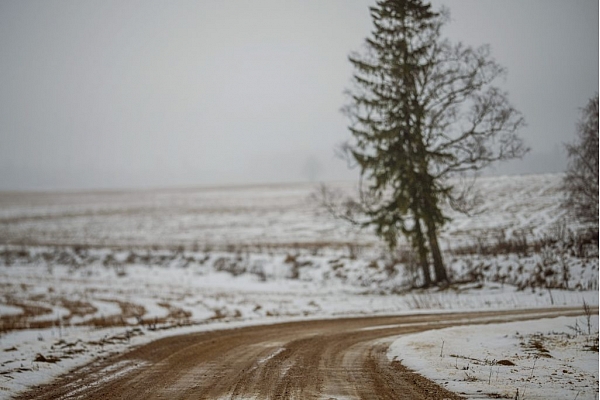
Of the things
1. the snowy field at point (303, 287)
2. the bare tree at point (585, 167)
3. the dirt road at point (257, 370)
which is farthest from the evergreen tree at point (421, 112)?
the dirt road at point (257, 370)

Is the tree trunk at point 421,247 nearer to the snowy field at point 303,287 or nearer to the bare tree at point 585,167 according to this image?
the snowy field at point 303,287

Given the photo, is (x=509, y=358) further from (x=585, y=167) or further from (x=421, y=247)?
(x=585, y=167)

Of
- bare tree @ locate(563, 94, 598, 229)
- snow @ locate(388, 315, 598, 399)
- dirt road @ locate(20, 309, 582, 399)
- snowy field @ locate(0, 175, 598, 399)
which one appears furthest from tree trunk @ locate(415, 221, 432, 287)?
snow @ locate(388, 315, 598, 399)

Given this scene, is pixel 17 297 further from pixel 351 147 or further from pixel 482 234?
pixel 482 234

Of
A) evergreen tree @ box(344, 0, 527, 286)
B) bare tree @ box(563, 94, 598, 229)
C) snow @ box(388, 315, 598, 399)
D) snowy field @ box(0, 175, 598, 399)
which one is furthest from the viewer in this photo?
evergreen tree @ box(344, 0, 527, 286)

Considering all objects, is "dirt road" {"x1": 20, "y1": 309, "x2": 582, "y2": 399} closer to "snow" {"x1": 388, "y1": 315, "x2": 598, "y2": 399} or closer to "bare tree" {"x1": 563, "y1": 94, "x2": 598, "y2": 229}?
"snow" {"x1": 388, "y1": 315, "x2": 598, "y2": 399}

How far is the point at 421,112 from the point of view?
57.6 ft

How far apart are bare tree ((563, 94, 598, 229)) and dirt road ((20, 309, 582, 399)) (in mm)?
10676

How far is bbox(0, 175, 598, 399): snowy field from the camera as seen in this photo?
24.1ft

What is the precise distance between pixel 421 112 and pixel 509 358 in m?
12.3

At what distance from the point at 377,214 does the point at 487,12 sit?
16.4m

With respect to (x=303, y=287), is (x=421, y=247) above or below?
above

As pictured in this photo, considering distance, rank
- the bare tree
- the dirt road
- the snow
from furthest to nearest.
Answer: the bare tree < the dirt road < the snow

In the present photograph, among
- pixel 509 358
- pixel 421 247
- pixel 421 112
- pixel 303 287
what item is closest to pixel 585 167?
pixel 421 112
